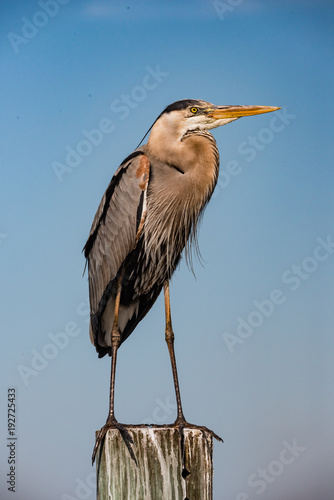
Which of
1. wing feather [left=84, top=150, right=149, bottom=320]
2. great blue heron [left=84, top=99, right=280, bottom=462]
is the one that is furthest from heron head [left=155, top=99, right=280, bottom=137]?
wing feather [left=84, top=150, right=149, bottom=320]

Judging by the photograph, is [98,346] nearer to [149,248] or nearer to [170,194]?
[149,248]

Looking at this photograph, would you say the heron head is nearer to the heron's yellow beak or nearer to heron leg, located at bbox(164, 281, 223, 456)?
the heron's yellow beak

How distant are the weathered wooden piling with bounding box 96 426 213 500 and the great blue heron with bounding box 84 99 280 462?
101 cm

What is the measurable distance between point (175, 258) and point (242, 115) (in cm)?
99

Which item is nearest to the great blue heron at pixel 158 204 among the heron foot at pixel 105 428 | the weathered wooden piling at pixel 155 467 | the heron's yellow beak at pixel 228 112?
the heron's yellow beak at pixel 228 112

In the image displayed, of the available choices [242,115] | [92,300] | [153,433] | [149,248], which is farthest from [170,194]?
[153,433]

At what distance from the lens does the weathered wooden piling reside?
250cm

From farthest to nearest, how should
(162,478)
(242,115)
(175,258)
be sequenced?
(175,258)
(242,115)
(162,478)

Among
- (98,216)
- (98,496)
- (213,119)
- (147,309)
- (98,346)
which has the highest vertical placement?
(213,119)

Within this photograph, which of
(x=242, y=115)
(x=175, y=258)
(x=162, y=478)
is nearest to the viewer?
(x=162, y=478)

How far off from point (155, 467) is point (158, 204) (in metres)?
1.74

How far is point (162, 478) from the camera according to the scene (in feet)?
8.20

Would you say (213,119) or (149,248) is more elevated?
(213,119)

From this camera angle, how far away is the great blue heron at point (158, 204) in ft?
12.4
